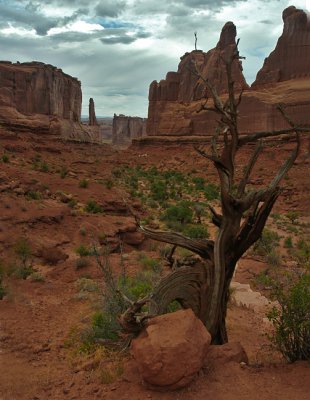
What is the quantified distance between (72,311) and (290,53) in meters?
49.9

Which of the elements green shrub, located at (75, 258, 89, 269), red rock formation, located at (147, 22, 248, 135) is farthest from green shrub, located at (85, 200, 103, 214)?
red rock formation, located at (147, 22, 248, 135)

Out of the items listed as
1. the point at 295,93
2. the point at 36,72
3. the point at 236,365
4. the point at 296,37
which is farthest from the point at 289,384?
the point at 36,72

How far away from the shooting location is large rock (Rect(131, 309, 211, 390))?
4.19 m

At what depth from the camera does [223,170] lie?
5.53m

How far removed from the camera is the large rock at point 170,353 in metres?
4.19

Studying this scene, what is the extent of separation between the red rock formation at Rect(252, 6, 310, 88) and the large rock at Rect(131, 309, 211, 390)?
163 ft

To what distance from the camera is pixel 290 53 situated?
50250 mm

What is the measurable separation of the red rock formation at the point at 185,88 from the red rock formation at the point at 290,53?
12.2ft

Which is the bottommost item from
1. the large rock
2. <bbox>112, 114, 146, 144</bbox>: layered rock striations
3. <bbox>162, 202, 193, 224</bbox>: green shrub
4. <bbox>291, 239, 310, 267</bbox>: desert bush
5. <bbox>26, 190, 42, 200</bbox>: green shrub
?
<bbox>291, 239, 310, 267</bbox>: desert bush

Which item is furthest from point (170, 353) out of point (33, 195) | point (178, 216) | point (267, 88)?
point (267, 88)

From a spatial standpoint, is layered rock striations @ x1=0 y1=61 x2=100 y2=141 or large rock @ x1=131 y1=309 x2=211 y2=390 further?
layered rock striations @ x1=0 y1=61 x2=100 y2=141

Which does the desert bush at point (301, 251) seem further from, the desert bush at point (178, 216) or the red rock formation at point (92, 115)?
the red rock formation at point (92, 115)

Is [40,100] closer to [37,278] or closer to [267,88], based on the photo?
[267,88]

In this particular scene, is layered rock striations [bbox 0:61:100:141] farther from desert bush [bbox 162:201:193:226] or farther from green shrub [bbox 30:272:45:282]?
green shrub [bbox 30:272:45:282]
